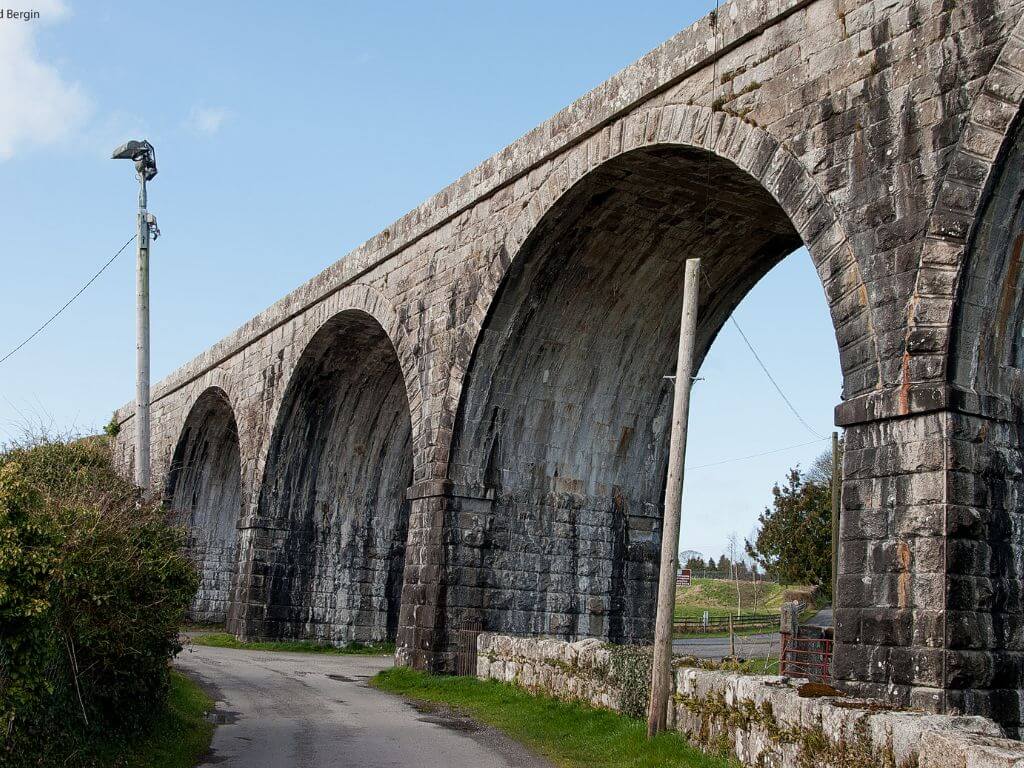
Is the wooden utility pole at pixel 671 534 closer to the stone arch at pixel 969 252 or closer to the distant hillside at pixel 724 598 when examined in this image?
the stone arch at pixel 969 252

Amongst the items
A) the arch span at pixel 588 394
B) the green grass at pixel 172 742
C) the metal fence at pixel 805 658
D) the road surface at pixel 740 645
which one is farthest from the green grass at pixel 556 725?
the road surface at pixel 740 645

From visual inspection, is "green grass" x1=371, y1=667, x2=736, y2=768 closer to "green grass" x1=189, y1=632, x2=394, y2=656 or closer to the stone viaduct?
the stone viaduct

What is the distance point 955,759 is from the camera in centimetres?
531

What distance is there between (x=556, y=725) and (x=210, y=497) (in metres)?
22.3

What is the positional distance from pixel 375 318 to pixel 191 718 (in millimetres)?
8726

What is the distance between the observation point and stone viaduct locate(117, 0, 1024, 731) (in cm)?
793

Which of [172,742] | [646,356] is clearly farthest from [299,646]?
[172,742]

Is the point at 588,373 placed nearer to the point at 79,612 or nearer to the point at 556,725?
the point at 556,725

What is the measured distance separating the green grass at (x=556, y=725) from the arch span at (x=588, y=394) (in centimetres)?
139

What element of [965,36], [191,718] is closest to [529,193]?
[965,36]

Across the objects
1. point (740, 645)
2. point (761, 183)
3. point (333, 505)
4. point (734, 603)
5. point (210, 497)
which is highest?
point (761, 183)

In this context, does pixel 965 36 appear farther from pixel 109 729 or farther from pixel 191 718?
pixel 191 718

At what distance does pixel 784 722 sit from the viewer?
718 centimetres

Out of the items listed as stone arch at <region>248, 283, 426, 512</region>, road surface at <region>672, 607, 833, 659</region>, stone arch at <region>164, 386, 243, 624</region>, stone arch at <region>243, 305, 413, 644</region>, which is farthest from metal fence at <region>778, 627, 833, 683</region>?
stone arch at <region>164, 386, 243, 624</region>
